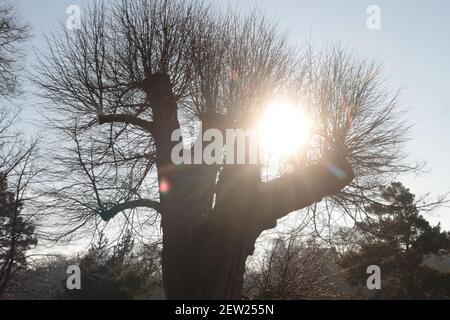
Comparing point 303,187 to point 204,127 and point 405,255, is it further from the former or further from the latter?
point 405,255

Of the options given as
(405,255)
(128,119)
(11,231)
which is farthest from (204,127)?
(405,255)

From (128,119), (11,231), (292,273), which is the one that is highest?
(128,119)

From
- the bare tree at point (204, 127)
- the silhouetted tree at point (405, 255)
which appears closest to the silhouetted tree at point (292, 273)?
the bare tree at point (204, 127)

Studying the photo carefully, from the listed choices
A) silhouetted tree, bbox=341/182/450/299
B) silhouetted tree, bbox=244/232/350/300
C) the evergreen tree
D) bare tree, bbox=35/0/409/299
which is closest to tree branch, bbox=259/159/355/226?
bare tree, bbox=35/0/409/299

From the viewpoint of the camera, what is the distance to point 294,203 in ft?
22.6

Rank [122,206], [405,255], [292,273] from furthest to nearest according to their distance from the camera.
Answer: [405,255]
[292,273]
[122,206]

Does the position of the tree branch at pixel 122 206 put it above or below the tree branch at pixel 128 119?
below

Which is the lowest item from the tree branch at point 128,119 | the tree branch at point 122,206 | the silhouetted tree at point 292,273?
the silhouetted tree at point 292,273

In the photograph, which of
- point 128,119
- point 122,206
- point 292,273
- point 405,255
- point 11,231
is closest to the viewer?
point 122,206

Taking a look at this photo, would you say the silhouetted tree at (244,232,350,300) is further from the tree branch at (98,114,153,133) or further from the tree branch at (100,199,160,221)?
the tree branch at (98,114,153,133)

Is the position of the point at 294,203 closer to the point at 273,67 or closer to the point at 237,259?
the point at 237,259

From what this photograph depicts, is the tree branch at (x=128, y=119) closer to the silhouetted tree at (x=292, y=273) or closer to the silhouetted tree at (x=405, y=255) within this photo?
the silhouetted tree at (x=292, y=273)
